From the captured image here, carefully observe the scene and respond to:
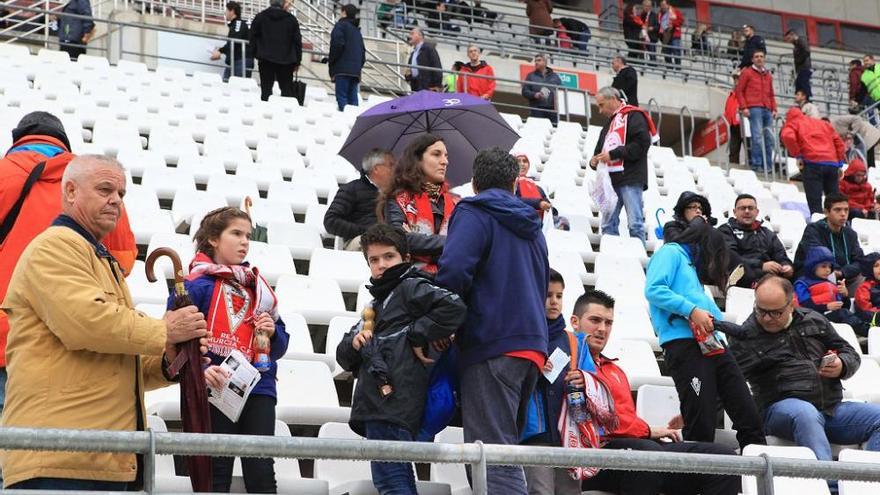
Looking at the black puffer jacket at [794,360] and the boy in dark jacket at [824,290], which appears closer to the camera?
the black puffer jacket at [794,360]

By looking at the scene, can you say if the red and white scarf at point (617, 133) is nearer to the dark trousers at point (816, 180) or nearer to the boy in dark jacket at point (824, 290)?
the boy in dark jacket at point (824, 290)

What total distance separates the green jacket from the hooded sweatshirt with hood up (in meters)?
10.8

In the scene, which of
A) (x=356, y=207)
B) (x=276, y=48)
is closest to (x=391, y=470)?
(x=356, y=207)

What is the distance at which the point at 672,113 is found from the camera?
21.5 m

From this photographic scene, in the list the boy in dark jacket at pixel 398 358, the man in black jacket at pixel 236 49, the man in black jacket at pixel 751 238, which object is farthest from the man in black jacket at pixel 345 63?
the boy in dark jacket at pixel 398 358

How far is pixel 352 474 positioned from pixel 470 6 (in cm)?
1793

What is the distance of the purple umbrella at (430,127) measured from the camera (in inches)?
309

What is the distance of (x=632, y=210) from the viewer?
982 cm

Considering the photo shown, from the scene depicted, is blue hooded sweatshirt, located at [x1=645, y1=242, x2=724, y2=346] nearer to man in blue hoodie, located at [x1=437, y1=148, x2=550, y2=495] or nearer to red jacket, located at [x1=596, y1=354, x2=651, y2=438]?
red jacket, located at [x1=596, y1=354, x2=651, y2=438]

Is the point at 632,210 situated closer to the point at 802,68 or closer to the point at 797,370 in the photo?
the point at 797,370

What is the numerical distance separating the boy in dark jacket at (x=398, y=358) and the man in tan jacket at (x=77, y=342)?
2.96 ft

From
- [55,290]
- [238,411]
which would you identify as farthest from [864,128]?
[55,290]

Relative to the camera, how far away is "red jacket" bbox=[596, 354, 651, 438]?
217 inches

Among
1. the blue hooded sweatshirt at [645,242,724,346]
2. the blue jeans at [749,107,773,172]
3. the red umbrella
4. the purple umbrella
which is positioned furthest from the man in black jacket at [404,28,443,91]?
the red umbrella
